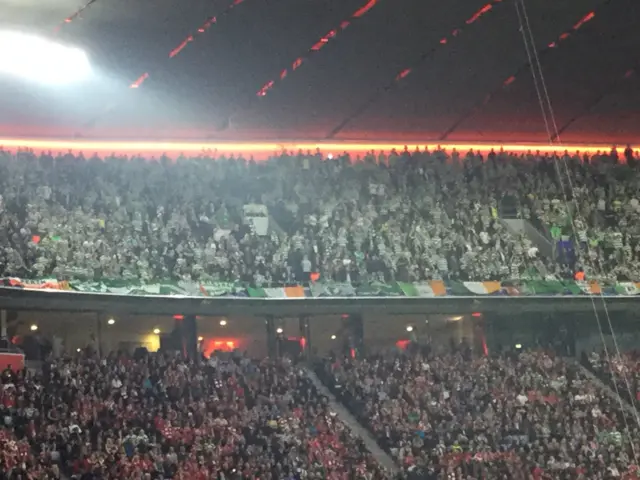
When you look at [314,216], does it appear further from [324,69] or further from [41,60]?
[41,60]

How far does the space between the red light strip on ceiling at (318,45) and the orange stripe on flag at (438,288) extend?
7.45 meters

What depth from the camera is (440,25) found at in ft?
94.2

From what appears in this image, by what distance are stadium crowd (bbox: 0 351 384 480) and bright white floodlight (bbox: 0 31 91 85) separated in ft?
24.5

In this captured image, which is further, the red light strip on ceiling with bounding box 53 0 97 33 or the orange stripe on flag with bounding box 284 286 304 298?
the orange stripe on flag with bounding box 284 286 304 298

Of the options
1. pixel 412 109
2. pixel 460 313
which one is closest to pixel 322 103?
pixel 412 109

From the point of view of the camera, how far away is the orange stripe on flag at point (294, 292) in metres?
29.7

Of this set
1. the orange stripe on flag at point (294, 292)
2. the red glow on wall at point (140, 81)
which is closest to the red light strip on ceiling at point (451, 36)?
the orange stripe on flag at point (294, 292)

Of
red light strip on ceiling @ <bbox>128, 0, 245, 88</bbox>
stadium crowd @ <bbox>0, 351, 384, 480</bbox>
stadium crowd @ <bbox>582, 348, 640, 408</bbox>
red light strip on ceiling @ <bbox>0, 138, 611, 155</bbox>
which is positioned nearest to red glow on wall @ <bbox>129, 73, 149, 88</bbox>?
red light strip on ceiling @ <bbox>128, 0, 245, 88</bbox>

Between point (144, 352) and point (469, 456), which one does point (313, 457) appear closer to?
point (469, 456)

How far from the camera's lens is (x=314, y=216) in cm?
3266

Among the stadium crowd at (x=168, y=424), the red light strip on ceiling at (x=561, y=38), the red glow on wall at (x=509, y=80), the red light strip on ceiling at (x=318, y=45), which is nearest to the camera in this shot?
the stadium crowd at (x=168, y=424)

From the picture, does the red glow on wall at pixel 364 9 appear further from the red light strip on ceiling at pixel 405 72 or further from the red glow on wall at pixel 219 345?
the red glow on wall at pixel 219 345

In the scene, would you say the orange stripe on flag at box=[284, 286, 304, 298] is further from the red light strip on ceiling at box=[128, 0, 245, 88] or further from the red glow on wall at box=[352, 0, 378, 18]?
the red glow on wall at box=[352, 0, 378, 18]

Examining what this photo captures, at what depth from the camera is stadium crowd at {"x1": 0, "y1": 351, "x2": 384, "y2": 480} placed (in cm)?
2219
